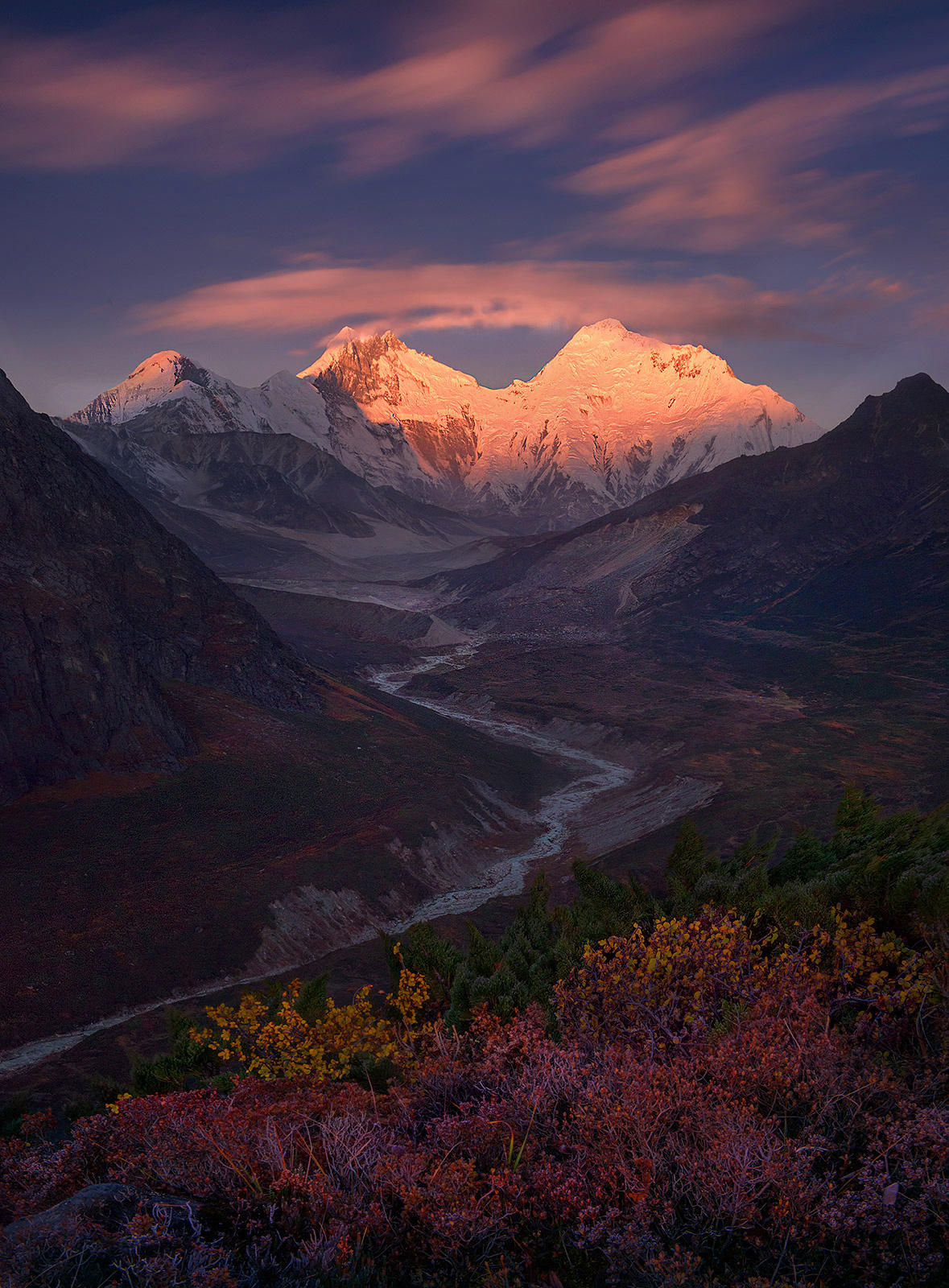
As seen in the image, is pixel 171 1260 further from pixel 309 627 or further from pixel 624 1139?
pixel 309 627

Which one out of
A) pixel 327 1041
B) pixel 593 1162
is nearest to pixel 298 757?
pixel 327 1041

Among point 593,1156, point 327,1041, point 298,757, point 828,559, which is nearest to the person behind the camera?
point 593,1156

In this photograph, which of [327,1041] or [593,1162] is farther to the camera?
[327,1041]

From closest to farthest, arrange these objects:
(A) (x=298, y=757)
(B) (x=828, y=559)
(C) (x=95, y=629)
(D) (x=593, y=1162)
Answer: (D) (x=593, y=1162) < (C) (x=95, y=629) < (A) (x=298, y=757) < (B) (x=828, y=559)

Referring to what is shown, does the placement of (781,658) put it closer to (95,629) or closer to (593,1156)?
(95,629)

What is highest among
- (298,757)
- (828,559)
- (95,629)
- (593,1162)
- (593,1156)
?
(95,629)

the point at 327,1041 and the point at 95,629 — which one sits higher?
the point at 95,629
